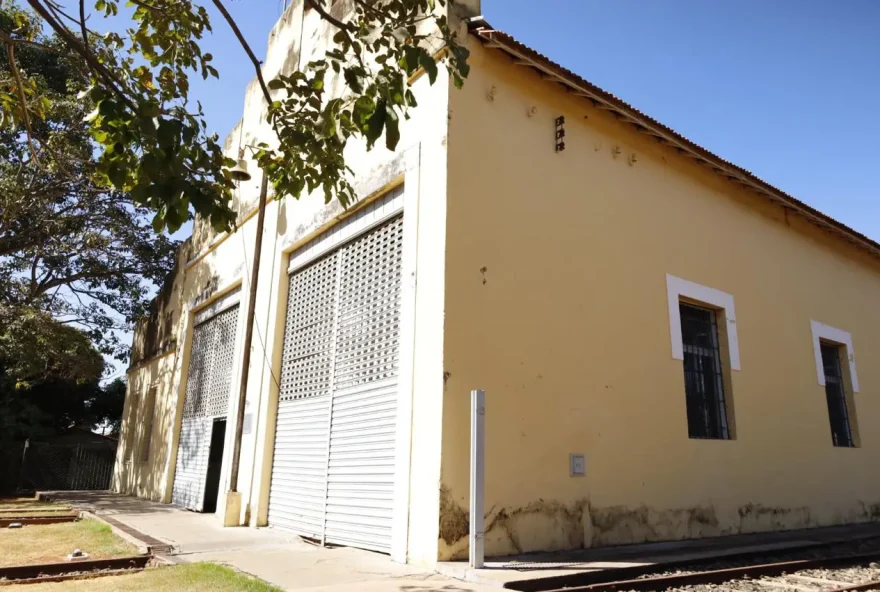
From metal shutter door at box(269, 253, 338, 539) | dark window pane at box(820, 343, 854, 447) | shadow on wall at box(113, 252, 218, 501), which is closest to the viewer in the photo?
metal shutter door at box(269, 253, 338, 539)

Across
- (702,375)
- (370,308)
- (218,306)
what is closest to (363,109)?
(370,308)

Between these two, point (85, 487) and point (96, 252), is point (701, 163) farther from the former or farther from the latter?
point (85, 487)

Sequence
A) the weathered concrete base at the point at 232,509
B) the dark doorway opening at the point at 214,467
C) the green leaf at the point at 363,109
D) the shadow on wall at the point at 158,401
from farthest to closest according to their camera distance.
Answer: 1. the shadow on wall at the point at 158,401
2. the dark doorway opening at the point at 214,467
3. the weathered concrete base at the point at 232,509
4. the green leaf at the point at 363,109

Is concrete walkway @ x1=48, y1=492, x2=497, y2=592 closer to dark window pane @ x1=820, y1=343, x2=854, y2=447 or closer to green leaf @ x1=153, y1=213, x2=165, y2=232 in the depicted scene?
green leaf @ x1=153, y1=213, x2=165, y2=232

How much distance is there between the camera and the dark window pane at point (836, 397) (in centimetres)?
1120

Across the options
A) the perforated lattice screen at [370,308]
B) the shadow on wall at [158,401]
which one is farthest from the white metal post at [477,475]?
the shadow on wall at [158,401]

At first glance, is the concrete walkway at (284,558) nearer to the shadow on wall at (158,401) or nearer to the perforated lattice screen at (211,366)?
the perforated lattice screen at (211,366)

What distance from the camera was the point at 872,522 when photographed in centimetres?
1078

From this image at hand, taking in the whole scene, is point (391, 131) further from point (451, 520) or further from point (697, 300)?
point (697, 300)

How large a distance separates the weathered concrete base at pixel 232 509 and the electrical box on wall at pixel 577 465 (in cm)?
501

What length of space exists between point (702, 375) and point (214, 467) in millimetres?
8681

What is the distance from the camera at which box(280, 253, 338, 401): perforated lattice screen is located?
833 cm

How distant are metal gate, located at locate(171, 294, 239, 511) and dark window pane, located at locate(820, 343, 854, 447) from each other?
1082cm

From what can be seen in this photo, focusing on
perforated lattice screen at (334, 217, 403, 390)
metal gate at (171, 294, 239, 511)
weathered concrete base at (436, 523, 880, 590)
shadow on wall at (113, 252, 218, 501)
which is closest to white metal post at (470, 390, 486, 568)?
weathered concrete base at (436, 523, 880, 590)
